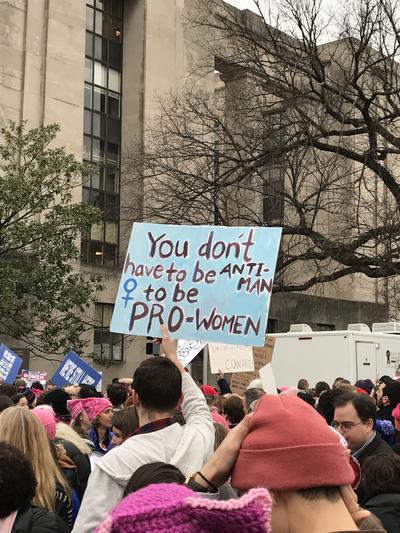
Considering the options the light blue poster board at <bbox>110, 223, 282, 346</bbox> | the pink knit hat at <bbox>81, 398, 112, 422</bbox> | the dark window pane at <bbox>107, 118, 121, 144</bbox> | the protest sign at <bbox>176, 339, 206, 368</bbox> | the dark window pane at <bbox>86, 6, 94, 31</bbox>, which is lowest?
the pink knit hat at <bbox>81, 398, 112, 422</bbox>

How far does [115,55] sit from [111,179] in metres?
6.16

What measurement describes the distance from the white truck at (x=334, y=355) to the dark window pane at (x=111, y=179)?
20.3 metres

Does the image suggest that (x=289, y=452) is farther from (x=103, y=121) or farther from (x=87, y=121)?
(x=103, y=121)

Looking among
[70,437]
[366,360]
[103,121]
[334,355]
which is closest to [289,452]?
[70,437]

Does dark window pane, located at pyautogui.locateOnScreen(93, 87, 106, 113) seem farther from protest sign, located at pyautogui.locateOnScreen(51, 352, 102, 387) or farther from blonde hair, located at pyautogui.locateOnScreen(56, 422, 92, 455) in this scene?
blonde hair, located at pyautogui.locateOnScreen(56, 422, 92, 455)

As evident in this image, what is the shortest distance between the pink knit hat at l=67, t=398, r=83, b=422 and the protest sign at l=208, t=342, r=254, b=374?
5.14 m

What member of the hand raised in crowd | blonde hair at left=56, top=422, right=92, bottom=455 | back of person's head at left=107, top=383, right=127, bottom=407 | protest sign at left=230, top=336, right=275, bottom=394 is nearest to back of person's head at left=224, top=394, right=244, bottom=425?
back of person's head at left=107, top=383, right=127, bottom=407

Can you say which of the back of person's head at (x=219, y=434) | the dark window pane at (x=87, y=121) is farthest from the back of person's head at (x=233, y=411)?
the dark window pane at (x=87, y=121)

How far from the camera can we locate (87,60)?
Answer: 122 feet

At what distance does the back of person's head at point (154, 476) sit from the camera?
2967mm

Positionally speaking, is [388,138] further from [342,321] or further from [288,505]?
[342,321]

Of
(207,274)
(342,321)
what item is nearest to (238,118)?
(207,274)

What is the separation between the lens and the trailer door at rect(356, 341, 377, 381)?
16531 mm

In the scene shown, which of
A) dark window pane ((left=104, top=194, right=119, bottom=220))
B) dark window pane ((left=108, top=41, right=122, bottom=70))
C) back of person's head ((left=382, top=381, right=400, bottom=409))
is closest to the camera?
back of person's head ((left=382, top=381, right=400, bottom=409))
